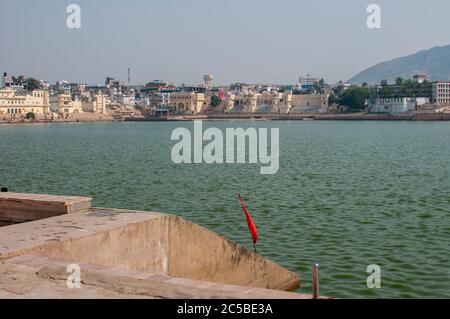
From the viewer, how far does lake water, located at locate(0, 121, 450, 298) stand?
9070 mm

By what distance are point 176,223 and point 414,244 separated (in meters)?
5.14

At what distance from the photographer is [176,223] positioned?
23.6ft

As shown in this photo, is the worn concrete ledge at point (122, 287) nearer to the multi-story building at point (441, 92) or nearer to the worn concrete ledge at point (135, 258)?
the worn concrete ledge at point (135, 258)

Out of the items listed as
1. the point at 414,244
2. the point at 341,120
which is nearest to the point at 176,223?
the point at 414,244

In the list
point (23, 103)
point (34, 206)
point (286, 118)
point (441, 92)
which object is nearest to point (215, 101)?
point (286, 118)

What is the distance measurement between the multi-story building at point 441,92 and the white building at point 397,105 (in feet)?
6.56

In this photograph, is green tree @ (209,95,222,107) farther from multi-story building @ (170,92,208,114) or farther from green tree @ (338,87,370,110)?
green tree @ (338,87,370,110)

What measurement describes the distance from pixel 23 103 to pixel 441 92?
3638 inches

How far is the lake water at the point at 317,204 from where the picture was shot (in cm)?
907

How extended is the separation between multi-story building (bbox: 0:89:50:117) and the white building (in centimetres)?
7387

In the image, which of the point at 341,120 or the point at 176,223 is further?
the point at 341,120

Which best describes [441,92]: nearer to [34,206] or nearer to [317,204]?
[317,204]

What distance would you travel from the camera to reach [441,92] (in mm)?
141500
